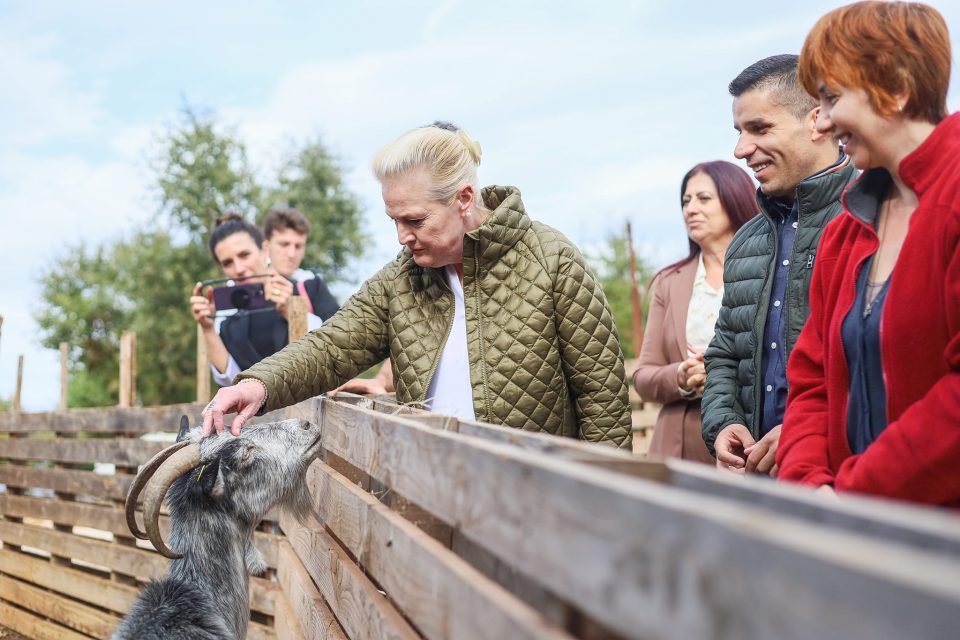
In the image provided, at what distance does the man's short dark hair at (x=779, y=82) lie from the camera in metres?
3.31

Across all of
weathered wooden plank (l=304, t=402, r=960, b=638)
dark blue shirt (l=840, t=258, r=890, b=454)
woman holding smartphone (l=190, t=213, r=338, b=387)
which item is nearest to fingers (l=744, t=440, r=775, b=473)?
dark blue shirt (l=840, t=258, r=890, b=454)

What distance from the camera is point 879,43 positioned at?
83.4 inches

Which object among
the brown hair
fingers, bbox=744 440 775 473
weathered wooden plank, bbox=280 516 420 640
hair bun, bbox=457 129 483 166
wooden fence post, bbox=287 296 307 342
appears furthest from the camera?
wooden fence post, bbox=287 296 307 342

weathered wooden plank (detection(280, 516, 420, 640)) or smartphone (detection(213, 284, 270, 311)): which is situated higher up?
smartphone (detection(213, 284, 270, 311))

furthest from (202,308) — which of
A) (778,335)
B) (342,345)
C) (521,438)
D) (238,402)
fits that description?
(521,438)

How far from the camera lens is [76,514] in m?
9.78

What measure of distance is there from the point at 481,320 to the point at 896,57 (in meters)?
1.86

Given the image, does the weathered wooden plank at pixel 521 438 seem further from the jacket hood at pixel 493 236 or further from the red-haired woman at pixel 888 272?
the jacket hood at pixel 493 236

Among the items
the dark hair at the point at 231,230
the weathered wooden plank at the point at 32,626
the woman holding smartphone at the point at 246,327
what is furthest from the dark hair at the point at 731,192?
the weathered wooden plank at the point at 32,626

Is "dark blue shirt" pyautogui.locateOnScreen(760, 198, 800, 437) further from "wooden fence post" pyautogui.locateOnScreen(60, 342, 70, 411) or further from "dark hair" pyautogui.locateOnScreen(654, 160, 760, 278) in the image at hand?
"wooden fence post" pyautogui.locateOnScreen(60, 342, 70, 411)

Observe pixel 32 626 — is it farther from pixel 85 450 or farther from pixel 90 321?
pixel 90 321

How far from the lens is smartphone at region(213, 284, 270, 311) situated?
6.38 m

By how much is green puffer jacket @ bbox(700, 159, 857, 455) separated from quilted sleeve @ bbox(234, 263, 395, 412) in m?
1.34

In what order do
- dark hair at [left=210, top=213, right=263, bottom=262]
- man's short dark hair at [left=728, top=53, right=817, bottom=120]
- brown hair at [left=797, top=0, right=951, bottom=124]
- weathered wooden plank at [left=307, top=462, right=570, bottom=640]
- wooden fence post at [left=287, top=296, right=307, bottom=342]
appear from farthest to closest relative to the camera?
dark hair at [left=210, top=213, right=263, bottom=262] → wooden fence post at [left=287, top=296, right=307, bottom=342] → man's short dark hair at [left=728, top=53, right=817, bottom=120] → brown hair at [left=797, top=0, right=951, bottom=124] → weathered wooden plank at [left=307, top=462, right=570, bottom=640]
